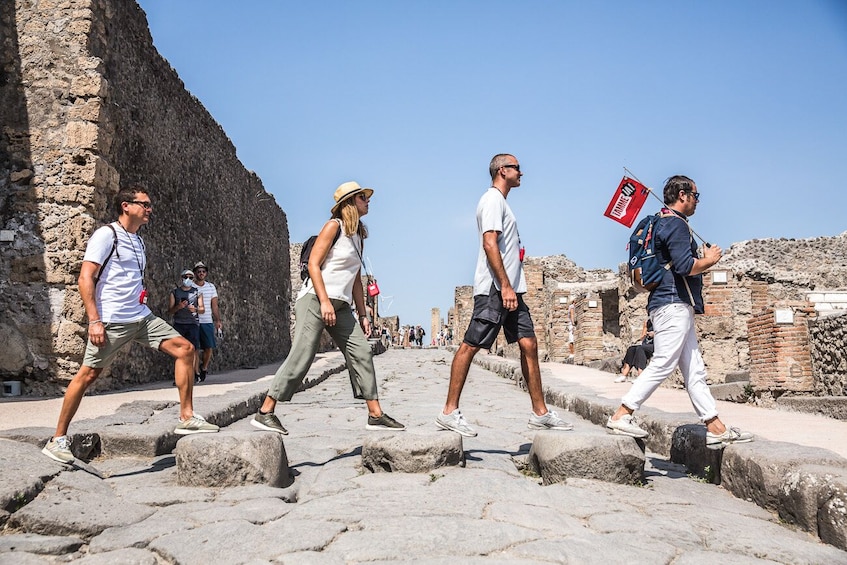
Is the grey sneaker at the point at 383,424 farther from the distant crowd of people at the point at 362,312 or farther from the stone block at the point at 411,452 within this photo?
the stone block at the point at 411,452

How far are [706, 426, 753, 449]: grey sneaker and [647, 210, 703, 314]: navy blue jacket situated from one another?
2.18 feet

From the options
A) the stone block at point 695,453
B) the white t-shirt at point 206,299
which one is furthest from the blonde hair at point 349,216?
the white t-shirt at point 206,299

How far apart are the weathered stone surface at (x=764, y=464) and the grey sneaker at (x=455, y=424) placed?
1.45 meters

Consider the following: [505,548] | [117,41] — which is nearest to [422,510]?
[505,548]

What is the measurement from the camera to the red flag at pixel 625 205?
12531 mm

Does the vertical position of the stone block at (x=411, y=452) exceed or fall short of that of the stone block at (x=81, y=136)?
it falls short

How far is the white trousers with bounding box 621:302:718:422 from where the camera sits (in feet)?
13.6

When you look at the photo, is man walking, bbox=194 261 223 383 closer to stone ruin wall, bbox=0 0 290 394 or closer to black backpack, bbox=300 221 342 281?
stone ruin wall, bbox=0 0 290 394

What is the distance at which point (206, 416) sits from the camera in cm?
554

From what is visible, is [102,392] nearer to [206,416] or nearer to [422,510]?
[206,416]

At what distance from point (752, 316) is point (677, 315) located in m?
5.20

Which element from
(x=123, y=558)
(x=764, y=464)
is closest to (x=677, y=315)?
(x=764, y=464)

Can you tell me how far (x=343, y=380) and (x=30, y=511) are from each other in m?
8.91

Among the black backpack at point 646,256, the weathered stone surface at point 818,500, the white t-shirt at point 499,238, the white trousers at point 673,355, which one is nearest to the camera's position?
the weathered stone surface at point 818,500
